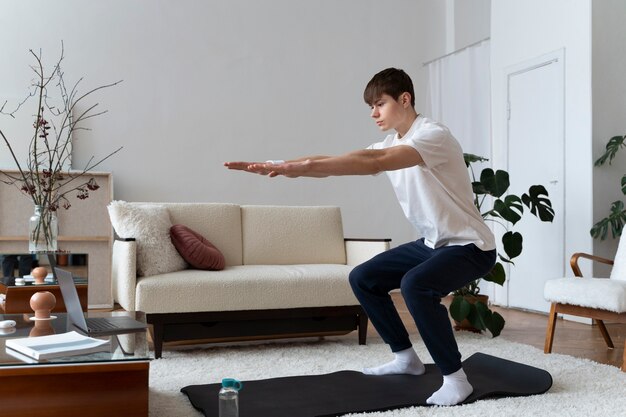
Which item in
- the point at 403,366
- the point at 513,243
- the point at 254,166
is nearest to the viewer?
the point at 254,166

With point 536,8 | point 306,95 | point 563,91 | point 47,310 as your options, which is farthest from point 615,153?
point 47,310

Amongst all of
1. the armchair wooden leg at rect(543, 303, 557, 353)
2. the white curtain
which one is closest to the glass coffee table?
the armchair wooden leg at rect(543, 303, 557, 353)

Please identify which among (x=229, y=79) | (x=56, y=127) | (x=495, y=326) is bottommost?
(x=495, y=326)

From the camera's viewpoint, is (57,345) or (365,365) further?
(365,365)

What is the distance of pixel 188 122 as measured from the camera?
6.69 m

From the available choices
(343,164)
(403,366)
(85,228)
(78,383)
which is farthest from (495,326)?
(85,228)

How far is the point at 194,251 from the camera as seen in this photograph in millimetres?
4090

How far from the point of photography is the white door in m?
5.60

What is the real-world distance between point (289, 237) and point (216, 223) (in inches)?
20.1

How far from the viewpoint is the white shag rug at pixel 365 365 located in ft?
8.94

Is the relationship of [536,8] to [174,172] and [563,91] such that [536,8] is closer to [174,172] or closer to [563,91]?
[563,91]

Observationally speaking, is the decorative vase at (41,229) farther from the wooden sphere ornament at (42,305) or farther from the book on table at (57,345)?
the book on table at (57,345)

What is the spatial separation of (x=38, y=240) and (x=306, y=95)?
3.96 metres

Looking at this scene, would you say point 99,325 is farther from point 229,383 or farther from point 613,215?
point 613,215
